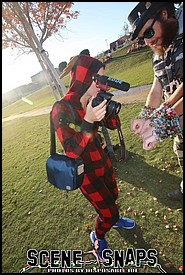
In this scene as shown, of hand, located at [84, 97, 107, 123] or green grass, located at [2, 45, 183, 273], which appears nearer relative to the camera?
hand, located at [84, 97, 107, 123]

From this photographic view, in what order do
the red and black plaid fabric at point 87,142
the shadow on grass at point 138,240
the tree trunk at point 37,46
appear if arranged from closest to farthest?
the red and black plaid fabric at point 87,142 < the shadow on grass at point 138,240 < the tree trunk at point 37,46

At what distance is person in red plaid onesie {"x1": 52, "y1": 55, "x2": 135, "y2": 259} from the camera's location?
6.16ft

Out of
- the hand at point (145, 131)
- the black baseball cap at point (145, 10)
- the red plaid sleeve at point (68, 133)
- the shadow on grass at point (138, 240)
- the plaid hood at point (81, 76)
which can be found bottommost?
the shadow on grass at point (138, 240)

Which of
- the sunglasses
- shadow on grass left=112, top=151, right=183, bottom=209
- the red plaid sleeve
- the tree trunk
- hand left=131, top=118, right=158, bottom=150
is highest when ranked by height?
the tree trunk

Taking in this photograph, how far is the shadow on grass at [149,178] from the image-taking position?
140 inches

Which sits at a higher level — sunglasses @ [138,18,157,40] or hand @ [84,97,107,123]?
sunglasses @ [138,18,157,40]

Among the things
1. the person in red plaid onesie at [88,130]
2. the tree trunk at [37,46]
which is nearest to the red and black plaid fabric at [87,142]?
the person in red plaid onesie at [88,130]

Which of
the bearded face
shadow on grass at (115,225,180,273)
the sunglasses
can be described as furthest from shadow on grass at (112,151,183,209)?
the sunglasses

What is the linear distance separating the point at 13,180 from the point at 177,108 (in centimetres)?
594

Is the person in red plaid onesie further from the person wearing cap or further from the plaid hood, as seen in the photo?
the person wearing cap

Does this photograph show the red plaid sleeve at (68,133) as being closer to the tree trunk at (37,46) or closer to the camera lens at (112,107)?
the camera lens at (112,107)

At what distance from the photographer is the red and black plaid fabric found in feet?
6.27

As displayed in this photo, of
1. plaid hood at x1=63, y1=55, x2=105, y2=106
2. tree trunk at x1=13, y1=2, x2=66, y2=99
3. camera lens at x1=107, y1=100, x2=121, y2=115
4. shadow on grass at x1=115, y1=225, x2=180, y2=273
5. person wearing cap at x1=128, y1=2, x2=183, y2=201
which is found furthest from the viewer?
tree trunk at x1=13, y1=2, x2=66, y2=99

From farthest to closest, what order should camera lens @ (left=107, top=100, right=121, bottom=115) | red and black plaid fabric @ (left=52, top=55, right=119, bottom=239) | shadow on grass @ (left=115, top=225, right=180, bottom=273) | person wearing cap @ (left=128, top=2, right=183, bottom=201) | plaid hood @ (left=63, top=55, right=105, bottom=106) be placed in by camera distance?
shadow on grass @ (left=115, top=225, right=180, bottom=273), plaid hood @ (left=63, top=55, right=105, bottom=106), red and black plaid fabric @ (left=52, top=55, right=119, bottom=239), camera lens @ (left=107, top=100, right=121, bottom=115), person wearing cap @ (left=128, top=2, right=183, bottom=201)
